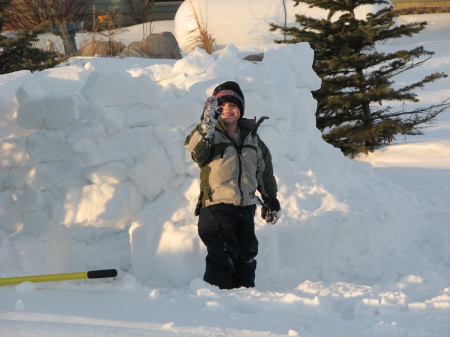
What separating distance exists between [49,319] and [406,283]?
255 cm

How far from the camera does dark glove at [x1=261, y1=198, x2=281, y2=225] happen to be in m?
4.23

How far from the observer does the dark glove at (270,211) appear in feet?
13.9

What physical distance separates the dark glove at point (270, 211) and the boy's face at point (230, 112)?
2.10 feet

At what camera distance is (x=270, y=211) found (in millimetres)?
4238

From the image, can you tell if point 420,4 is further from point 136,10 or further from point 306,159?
point 306,159

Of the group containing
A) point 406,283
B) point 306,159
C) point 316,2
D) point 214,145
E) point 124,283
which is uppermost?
point 316,2

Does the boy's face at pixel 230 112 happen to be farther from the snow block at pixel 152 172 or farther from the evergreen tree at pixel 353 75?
the evergreen tree at pixel 353 75

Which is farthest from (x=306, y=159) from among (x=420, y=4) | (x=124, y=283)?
(x=420, y=4)

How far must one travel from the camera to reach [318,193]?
516 centimetres

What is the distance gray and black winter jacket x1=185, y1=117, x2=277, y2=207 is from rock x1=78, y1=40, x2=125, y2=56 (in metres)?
9.70

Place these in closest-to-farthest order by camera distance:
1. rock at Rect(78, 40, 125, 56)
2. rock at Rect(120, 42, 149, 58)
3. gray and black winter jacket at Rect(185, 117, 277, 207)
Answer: gray and black winter jacket at Rect(185, 117, 277, 207), rock at Rect(120, 42, 149, 58), rock at Rect(78, 40, 125, 56)

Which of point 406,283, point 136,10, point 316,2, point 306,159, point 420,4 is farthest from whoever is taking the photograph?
point 420,4

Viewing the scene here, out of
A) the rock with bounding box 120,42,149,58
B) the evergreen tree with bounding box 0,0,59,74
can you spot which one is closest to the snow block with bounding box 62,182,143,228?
the evergreen tree with bounding box 0,0,59,74

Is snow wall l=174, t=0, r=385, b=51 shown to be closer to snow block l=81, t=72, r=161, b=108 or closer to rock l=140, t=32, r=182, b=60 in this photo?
rock l=140, t=32, r=182, b=60
